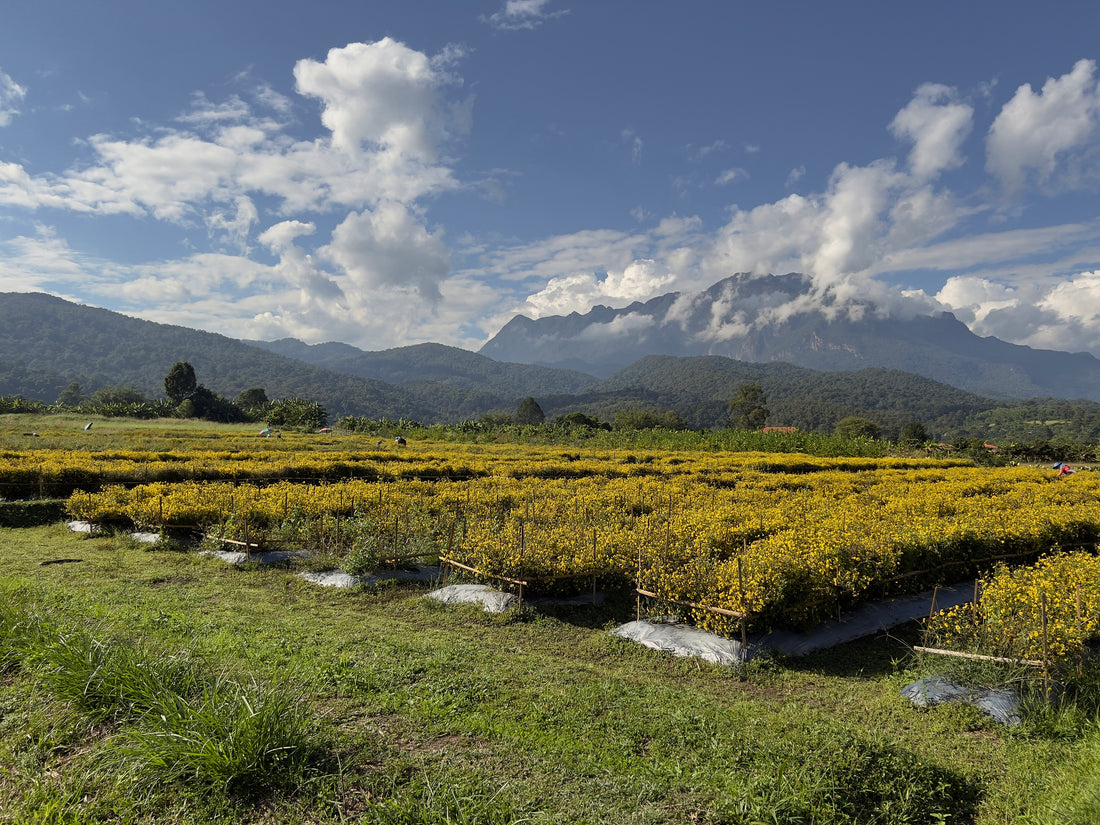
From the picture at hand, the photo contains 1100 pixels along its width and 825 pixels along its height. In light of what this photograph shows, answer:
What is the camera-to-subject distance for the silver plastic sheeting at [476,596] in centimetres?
913

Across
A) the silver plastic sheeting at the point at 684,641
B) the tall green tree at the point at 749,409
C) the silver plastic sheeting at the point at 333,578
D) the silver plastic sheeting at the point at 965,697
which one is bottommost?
the silver plastic sheeting at the point at 333,578

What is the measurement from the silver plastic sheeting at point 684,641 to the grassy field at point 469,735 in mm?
199

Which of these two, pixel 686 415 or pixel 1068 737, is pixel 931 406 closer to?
pixel 686 415

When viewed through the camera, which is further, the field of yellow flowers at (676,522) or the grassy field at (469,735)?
the field of yellow flowers at (676,522)

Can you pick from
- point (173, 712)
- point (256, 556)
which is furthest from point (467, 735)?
point (256, 556)

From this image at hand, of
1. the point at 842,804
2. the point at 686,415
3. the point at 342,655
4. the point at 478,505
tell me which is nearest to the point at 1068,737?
the point at 842,804

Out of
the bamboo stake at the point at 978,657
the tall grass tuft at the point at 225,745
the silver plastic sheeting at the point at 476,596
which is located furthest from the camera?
the silver plastic sheeting at the point at 476,596

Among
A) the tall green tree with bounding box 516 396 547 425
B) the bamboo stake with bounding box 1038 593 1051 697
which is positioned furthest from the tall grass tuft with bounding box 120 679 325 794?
the tall green tree with bounding box 516 396 547 425

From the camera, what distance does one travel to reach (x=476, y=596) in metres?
9.41

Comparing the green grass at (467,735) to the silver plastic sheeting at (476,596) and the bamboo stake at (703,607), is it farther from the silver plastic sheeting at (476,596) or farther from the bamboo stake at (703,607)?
the silver plastic sheeting at (476,596)

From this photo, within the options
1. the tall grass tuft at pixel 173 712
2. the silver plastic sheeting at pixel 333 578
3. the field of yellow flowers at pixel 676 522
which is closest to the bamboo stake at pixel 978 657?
the field of yellow flowers at pixel 676 522

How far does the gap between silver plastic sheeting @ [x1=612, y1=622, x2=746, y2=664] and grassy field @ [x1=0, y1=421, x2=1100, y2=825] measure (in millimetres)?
199

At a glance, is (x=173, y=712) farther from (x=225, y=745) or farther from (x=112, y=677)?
(x=112, y=677)

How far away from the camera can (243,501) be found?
13.7m
